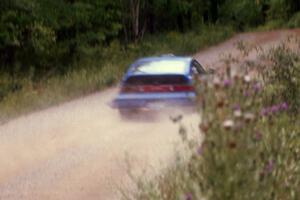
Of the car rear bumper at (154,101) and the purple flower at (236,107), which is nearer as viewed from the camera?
the purple flower at (236,107)

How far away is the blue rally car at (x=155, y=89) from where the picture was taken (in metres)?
13.3

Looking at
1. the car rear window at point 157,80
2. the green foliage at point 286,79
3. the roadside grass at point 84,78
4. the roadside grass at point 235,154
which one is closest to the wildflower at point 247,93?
the roadside grass at point 235,154

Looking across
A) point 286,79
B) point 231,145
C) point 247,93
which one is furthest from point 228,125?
point 286,79

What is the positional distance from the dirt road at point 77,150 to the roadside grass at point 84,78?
0.88 m

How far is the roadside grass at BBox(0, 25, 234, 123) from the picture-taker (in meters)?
17.1

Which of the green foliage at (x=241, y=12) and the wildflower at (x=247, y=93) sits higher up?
the wildflower at (x=247, y=93)

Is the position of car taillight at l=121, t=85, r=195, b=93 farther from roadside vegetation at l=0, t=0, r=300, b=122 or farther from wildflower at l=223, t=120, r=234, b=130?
wildflower at l=223, t=120, r=234, b=130

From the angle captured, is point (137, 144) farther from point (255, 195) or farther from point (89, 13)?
point (89, 13)

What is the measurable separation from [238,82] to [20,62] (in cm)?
2311

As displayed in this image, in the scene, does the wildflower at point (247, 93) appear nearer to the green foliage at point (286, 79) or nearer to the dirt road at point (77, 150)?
the dirt road at point (77, 150)

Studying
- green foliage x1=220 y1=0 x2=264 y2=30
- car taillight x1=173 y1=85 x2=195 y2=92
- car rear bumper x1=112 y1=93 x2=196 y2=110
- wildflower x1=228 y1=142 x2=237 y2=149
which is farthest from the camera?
green foliage x1=220 y1=0 x2=264 y2=30

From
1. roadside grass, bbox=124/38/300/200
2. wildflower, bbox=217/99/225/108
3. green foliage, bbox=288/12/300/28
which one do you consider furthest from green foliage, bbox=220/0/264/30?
wildflower, bbox=217/99/225/108

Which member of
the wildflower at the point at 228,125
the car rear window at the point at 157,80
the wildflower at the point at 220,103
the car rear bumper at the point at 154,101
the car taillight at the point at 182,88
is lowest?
the car rear bumper at the point at 154,101

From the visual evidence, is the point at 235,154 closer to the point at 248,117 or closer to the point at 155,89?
the point at 248,117
